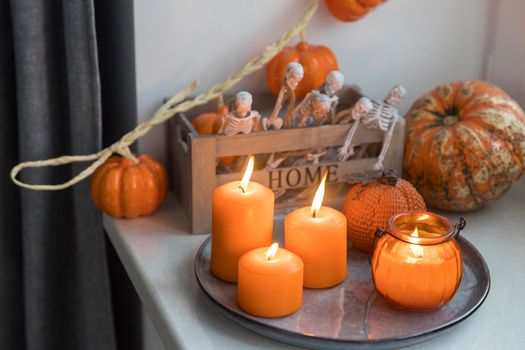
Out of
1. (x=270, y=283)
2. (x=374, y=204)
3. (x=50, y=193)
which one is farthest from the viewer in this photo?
(x=50, y=193)

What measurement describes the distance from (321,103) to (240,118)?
116mm

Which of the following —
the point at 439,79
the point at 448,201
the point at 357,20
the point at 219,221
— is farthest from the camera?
the point at 439,79

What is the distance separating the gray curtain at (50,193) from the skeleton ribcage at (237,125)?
24cm

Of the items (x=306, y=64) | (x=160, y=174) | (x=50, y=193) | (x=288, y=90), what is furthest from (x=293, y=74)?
(x=50, y=193)

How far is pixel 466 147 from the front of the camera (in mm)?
1197

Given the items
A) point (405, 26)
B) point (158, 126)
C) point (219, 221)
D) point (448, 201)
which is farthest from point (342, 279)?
point (405, 26)

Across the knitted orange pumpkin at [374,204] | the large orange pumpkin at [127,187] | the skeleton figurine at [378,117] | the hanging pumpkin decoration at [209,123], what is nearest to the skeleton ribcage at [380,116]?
the skeleton figurine at [378,117]

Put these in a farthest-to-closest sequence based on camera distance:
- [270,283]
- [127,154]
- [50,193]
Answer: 1. [50,193]
2. [127,154]
3. [270,283]

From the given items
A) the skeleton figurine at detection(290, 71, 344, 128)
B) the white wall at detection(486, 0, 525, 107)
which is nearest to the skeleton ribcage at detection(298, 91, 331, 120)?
the skeleton figurine at detection(290, 71, 344, 128)

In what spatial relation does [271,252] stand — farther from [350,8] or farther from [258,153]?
[350,8]

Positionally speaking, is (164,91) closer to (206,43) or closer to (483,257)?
(206,43)

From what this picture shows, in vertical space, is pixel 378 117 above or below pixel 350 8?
below

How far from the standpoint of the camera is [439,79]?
1.47 m

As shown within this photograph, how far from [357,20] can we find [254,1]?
0.19m
